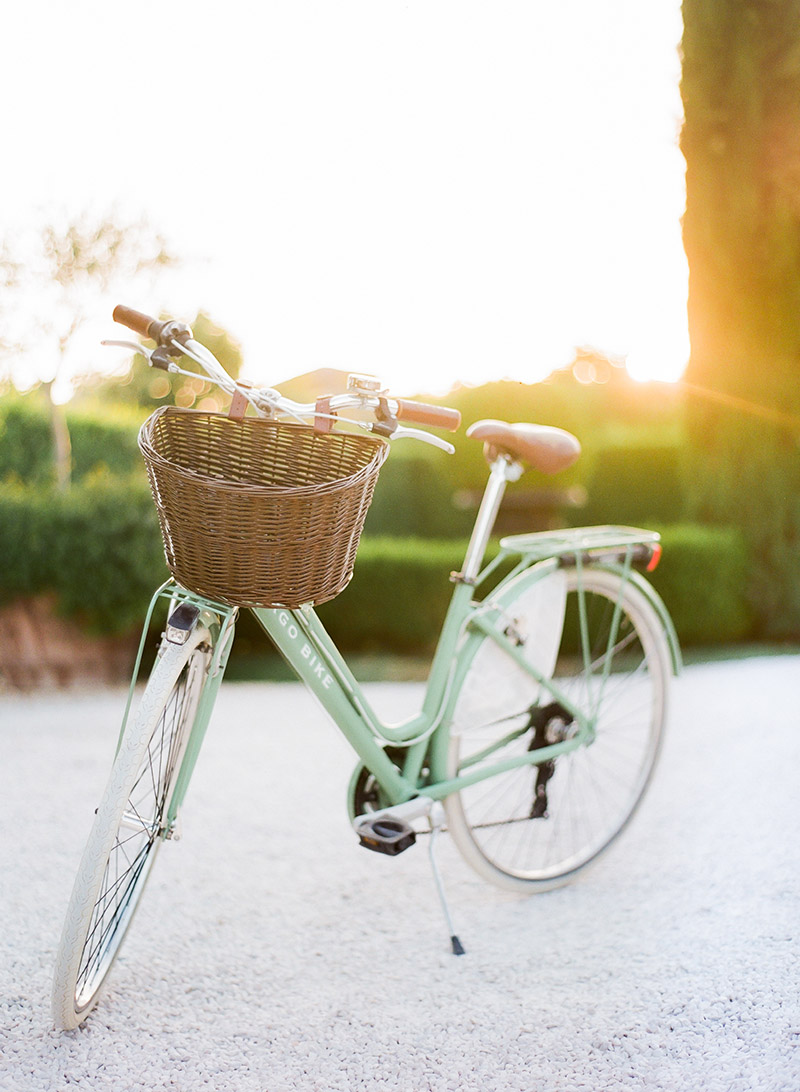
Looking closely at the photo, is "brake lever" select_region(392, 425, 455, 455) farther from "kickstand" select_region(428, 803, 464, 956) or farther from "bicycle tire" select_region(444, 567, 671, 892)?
"kickstand" select_region(428, 803, 464, 956)

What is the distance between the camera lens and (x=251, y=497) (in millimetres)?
1445

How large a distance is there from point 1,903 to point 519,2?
14.0 ft

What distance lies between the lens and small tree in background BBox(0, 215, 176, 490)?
7773 mm

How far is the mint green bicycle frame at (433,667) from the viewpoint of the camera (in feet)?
5.60

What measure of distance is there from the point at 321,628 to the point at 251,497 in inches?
20.3

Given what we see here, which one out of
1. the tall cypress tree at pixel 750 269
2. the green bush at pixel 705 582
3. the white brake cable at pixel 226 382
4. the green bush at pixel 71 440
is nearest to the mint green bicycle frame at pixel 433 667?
the white brake cable at pixel 226 382

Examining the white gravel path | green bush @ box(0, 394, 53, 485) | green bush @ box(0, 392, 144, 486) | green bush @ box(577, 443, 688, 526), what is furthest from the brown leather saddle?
green bush @ box(577, 443, 688, 526)

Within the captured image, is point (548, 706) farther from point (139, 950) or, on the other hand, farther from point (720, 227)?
point (720, 227)

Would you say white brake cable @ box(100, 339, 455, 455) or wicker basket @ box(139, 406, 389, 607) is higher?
white brake cable @ box(100, 339, 455, 455)

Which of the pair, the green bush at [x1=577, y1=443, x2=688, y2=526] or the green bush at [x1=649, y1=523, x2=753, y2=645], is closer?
the green bush at [x1=649, y1=523, x2=753, y2=645]

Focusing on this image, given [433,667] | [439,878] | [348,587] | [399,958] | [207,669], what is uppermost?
[207,669]

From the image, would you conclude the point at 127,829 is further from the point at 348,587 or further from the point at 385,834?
the point at 348,587

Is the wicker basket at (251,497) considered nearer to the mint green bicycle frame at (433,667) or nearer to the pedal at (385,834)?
the mint green bicycle frame at (433,667)

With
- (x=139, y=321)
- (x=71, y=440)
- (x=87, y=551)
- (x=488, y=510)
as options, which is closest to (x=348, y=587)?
(x=87, y=551)
